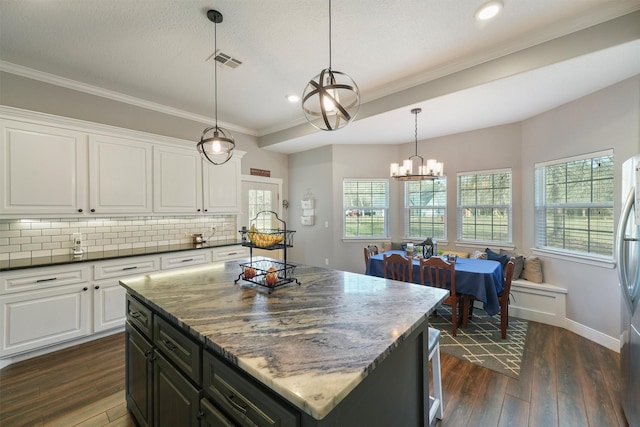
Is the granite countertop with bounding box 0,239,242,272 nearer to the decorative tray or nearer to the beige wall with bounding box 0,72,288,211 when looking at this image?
the beige wall with bounding box 0,72,288,211

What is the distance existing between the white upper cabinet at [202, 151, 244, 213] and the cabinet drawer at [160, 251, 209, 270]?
0.72 m

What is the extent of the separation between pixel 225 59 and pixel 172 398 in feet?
9.44

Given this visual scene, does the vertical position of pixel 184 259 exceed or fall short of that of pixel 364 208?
it falls short

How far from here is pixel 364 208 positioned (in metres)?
5.41

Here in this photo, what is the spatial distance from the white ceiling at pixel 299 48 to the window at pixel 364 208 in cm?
185

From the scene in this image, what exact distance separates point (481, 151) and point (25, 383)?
19.7 ft

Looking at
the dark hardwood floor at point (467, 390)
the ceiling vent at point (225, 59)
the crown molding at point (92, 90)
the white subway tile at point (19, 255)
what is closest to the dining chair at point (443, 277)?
the dark hardwood floor at point (467, 390)

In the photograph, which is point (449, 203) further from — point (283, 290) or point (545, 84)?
point (283, 290)

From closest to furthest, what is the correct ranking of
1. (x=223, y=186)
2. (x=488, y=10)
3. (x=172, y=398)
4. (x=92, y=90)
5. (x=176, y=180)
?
1. (x=172, y=398)
2. (x=488, y=10)
3. (x=92, y=90)
4. (x=176, y=180)
5. (x=223, y=186)

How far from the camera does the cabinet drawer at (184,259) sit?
348cm

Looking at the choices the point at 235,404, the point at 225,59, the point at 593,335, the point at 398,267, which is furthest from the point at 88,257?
the point at 593,335

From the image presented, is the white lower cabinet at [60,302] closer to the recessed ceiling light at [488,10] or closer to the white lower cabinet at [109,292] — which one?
the white lower cabinet at [109,292]

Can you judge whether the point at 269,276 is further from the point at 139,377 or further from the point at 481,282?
the point at 481,282

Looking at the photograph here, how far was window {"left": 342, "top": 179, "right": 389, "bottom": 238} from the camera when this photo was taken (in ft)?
17.7
